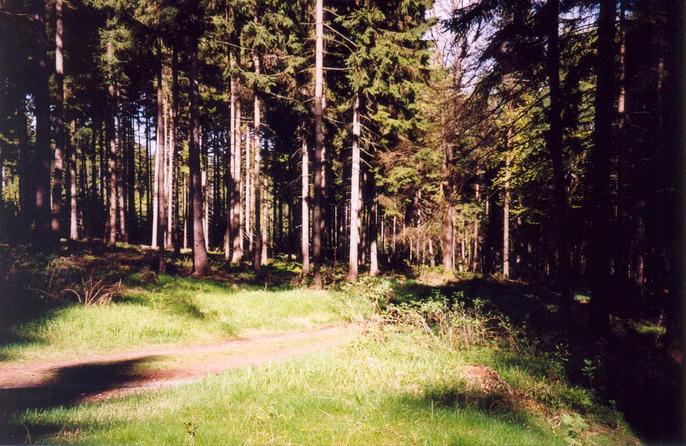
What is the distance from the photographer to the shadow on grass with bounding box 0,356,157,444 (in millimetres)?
4230

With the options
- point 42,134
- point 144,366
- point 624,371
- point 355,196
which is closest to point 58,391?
point 144,366

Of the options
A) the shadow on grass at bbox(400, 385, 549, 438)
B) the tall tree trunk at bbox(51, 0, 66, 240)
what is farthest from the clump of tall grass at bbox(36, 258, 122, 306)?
the shadow on grass at bbox(400, 385, 549, 438)

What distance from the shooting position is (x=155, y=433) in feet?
13.2

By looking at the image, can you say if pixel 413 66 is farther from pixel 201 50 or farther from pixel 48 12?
pixel 48 12

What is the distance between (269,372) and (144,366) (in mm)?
3100

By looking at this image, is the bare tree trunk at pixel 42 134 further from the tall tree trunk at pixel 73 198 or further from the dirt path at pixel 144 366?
the tall tree trunk at pixel 73 198

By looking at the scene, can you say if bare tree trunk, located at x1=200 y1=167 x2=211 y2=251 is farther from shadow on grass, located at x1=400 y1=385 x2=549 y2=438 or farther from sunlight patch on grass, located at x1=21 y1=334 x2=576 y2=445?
shadow on grass, located at x1=400 y1=385 x2=549 y2=438

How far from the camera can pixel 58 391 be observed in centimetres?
595

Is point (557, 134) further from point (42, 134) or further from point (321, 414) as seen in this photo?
point (42, 134)

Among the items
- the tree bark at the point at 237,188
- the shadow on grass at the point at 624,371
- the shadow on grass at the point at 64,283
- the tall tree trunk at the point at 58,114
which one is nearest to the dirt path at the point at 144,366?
the shadow on grass at the point at 64,283

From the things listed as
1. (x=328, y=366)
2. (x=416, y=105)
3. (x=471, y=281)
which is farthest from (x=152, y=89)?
(x=328, y=366)

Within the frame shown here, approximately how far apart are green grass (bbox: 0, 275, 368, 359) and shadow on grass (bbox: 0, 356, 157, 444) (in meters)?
1.26

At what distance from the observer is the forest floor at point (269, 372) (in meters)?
4.26

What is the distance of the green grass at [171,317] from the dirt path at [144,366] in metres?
0.56
